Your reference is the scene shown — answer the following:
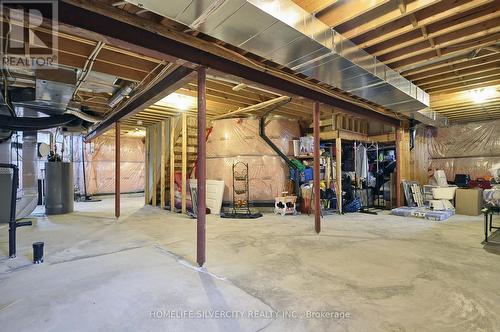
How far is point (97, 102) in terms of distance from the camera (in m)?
5.27

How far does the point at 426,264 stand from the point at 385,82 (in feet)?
8.23

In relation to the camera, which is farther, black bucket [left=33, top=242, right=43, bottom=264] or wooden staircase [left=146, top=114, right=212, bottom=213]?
wooden staircase [left=146, top=114, right=212, bottom=213]

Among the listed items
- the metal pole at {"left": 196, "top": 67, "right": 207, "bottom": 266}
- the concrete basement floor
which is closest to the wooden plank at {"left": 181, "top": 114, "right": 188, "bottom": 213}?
the concrete basement floor

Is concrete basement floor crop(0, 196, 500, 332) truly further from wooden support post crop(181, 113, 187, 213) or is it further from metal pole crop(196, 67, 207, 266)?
wooden support post crop(181, 113, 187, 213)

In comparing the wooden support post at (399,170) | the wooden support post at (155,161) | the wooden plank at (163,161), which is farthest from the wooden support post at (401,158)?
the wooden support post at (155,161)

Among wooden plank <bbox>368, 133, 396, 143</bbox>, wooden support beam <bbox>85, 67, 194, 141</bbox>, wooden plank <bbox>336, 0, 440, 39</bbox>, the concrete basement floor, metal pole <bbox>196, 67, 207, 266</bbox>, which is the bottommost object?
the concrete basement floor

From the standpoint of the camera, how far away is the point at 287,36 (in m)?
2.47

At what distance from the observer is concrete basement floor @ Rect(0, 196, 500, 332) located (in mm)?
1826

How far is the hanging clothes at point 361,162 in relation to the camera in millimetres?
7035

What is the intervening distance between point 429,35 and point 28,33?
460 cm

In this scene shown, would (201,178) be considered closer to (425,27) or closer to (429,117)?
(425,27)

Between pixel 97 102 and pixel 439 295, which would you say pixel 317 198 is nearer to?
pixel 439 295

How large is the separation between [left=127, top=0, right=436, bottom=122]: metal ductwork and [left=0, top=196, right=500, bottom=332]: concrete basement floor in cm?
233

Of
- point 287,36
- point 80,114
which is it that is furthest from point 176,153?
point 287,36
